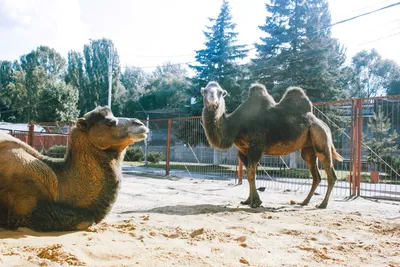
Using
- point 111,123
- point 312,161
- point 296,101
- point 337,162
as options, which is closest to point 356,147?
point 312,161

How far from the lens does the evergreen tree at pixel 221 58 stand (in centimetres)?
2886

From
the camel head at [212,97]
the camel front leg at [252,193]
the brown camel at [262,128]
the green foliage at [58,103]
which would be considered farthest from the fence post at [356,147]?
the green foliage at [58,103]

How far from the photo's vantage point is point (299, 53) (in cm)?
2444

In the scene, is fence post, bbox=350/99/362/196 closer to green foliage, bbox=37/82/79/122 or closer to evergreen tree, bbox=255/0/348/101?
evergreen tree, bbox=255/0/348/101

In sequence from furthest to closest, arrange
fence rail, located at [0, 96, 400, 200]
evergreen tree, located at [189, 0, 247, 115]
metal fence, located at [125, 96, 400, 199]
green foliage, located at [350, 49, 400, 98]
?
green foliage, located at [350, 49, 400, 98] → evergreen tree, located at [189, 0, 247, 115] → fence rail, located at [0, 96, 400, 200] → metal fence, located at [125, 96, 400, 199]

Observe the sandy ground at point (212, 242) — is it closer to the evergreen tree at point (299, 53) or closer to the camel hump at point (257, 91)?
the camel hump at point (257, 91)

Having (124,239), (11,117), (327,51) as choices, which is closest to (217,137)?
(124,239)

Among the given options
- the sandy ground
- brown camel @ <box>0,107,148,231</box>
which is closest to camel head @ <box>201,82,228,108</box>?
the sandy ground

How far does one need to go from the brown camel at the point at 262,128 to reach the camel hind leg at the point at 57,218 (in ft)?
11.8

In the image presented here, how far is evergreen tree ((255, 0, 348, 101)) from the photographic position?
23453 millimetres

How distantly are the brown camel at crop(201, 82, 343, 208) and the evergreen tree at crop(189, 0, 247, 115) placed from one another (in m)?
20.3

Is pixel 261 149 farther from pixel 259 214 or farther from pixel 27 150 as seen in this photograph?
pixel 27 150

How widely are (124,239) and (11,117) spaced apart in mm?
59612

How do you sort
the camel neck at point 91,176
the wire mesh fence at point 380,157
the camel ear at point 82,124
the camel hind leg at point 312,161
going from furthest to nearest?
the wire mesh fence at point 380,157 → the camel hind leg at point 312,161 → the camel ear at point 82,124 → the camel neck at point 91,176
